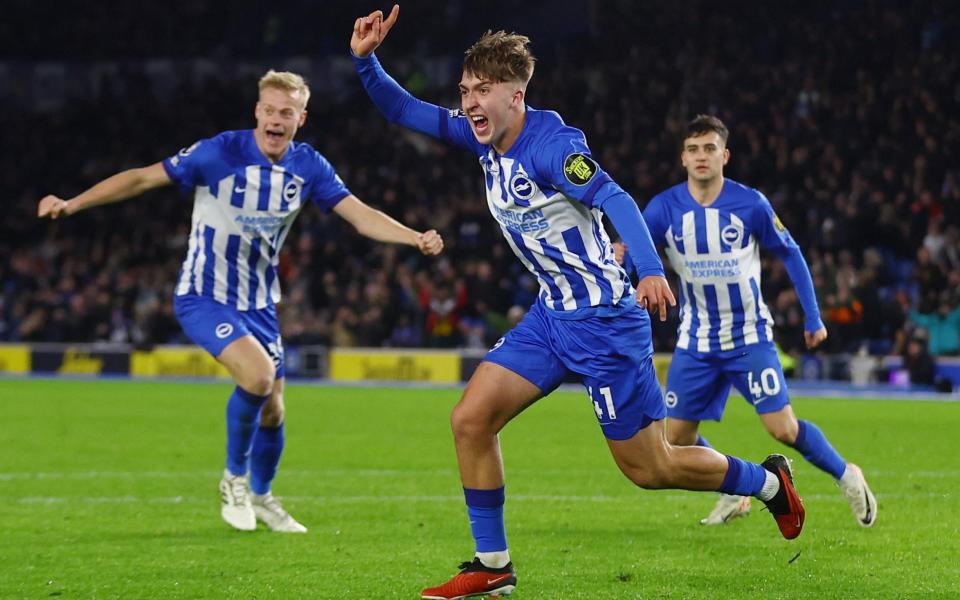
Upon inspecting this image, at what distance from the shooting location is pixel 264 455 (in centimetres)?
788

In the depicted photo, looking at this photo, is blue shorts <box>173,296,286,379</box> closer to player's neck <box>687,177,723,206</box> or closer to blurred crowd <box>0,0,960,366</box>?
player's neck <box>687,177,723,206</box>

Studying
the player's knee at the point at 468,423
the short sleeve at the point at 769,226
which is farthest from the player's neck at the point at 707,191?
the player's knee at the point at 468,423

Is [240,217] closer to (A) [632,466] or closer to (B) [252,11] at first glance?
(A) [632,466]

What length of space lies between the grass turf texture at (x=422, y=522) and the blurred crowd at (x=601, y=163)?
6.63 metres

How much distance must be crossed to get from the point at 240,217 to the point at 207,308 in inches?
22.5

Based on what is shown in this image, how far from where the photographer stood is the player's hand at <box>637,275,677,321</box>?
4832 mm

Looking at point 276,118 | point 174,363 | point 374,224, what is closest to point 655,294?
point 374,224

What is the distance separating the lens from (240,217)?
7.79 meters

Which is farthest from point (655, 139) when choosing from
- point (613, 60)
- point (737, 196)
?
point (737, 196)

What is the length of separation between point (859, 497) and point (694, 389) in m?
1.12

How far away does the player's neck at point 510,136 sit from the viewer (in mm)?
5543

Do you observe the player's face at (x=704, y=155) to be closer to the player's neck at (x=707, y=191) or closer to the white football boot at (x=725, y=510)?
the player's neck at (x=707, y=191)

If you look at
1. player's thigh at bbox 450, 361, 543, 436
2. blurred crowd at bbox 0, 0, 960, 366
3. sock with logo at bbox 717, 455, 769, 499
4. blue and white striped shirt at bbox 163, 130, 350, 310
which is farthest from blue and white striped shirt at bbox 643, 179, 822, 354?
blurred crowd at bbox 0, 0, 960, 366

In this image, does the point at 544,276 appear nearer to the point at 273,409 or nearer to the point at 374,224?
the point at 374,224
